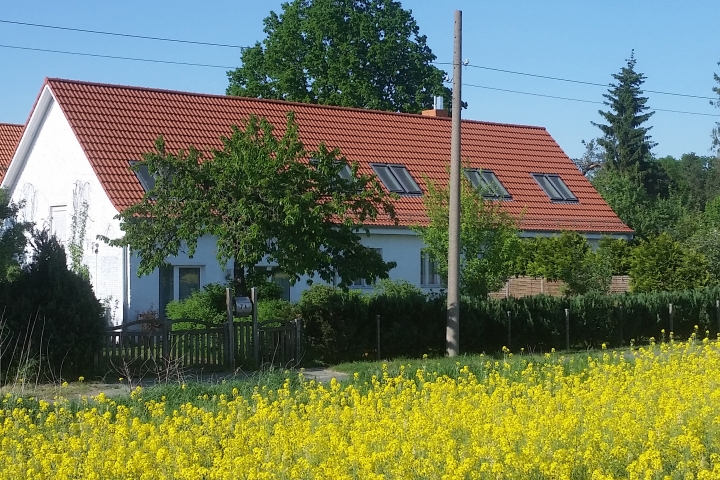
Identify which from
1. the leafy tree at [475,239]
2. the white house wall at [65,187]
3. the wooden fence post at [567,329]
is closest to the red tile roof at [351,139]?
the white house wall at [65,187]

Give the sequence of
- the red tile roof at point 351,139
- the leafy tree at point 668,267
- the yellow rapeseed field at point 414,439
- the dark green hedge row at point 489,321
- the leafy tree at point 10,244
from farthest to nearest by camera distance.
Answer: the leafy tree at point 668,267 → the red tile roof at point 351,139 → the dark green hedge row at point 489,321 → the leafy tree at point 10,244 → the yellow rapeseed field at point 414,439

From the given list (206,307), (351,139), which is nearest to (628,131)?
(351,139)

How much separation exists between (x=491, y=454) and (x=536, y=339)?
54.6ft

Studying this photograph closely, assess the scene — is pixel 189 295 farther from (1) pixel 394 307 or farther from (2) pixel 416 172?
(2) pixel 416 172

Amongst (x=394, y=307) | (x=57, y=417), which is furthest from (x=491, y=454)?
(x=394, y=307)

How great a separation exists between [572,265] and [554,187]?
22.7 feet

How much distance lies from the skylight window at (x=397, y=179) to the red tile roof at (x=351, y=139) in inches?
12.1

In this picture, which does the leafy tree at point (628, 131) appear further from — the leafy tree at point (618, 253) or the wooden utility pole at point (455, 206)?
the wooden utility pole at point (455, 206)

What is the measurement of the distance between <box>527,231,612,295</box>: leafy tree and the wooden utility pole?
31.5 ft

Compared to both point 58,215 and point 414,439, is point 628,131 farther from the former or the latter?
point 414,439

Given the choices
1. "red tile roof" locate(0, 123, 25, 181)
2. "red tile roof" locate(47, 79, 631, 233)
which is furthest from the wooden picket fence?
"red tile roof" locate(0, 123, 25, 181)

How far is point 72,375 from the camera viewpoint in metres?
18.8

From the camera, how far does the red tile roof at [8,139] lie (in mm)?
41719

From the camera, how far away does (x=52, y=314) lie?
733 inches
